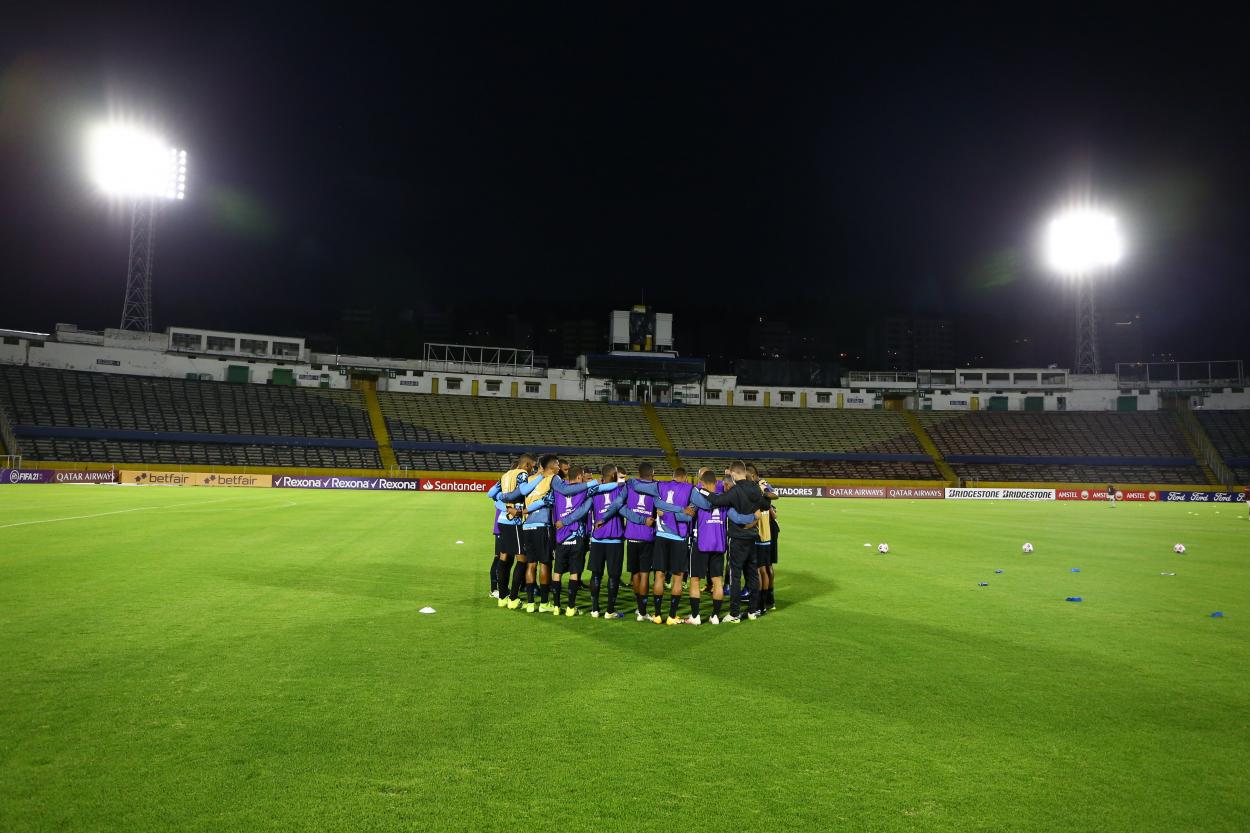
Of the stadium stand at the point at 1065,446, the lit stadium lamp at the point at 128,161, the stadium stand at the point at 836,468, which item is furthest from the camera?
the stadium stand at the point at 836,468

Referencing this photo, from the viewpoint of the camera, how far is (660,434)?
66.1 m

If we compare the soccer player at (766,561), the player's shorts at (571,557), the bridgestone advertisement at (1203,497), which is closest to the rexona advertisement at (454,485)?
the player's shorts at (571,557)

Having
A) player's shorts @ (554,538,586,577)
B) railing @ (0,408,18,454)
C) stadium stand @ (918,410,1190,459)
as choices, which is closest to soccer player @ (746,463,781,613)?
player's shorts @ (554,538,586,577)

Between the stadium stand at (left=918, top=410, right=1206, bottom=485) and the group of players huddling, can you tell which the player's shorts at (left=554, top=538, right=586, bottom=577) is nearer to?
the group of players huddling

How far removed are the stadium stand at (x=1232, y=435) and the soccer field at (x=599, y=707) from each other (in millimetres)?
59624

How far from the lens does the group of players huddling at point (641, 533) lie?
390 inches

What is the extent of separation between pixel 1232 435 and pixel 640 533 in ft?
239

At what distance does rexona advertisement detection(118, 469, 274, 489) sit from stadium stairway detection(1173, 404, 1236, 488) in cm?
6977

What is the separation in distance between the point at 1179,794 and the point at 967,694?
213 cm

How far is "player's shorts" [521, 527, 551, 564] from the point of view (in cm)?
1038

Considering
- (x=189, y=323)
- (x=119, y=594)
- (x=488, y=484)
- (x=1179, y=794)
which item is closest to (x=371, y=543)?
(x=119, y=594)

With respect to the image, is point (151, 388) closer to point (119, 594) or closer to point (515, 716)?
point (119, 594)

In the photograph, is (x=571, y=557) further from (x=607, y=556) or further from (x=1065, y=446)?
(x=1065, y=446)

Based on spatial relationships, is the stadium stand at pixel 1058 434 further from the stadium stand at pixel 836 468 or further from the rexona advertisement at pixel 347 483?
the rexona advertisement at pixel 347 483
